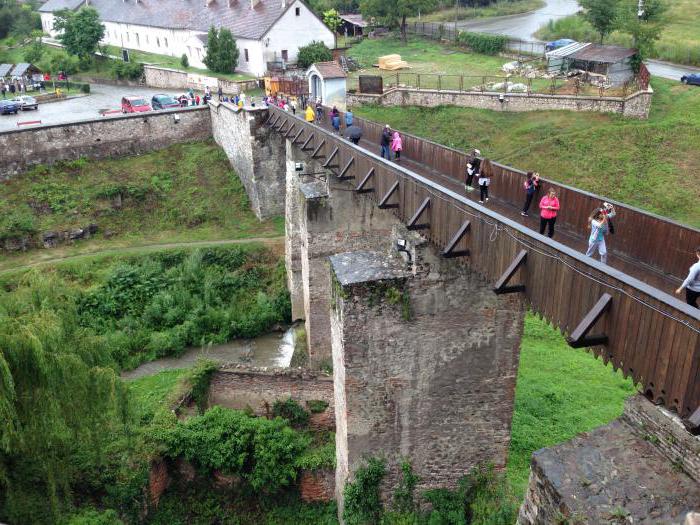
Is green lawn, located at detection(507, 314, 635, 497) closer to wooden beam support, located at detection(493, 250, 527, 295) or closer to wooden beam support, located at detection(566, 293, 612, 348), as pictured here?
wooden beam support, located at detection(493, 250, 527, 295)

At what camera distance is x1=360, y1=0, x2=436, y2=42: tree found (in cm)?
4591

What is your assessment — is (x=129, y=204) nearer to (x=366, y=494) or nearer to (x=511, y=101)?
(x=511, y=101)

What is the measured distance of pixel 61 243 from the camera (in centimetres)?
2602

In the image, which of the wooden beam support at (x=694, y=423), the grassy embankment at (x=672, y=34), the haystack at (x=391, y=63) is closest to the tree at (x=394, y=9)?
the haystack at (x=391, y=63)

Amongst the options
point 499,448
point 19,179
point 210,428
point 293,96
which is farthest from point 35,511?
point 293,96

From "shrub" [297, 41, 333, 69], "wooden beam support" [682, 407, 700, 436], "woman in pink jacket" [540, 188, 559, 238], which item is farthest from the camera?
"shrub" [297, 41, 333, 69]

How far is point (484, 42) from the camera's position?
4406 cm

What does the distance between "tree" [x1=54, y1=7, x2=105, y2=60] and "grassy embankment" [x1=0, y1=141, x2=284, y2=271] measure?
76.8 feet

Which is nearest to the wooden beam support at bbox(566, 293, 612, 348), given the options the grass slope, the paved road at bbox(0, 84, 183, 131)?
the grass slope

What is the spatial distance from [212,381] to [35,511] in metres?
6.21

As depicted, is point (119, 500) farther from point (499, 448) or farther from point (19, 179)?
point (19, 179)

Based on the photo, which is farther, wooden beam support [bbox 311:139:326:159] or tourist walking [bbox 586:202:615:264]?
wooden beam support [bbox 311:139:326:159]

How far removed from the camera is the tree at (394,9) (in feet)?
151

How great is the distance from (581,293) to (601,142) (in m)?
22.3
